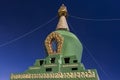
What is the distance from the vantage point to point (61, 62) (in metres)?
39.5

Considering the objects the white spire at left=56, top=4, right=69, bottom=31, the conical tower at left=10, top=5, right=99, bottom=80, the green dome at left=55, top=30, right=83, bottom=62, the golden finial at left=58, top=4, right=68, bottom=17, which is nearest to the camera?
the conical tower at left=10, top=5, right=99, bottom=80

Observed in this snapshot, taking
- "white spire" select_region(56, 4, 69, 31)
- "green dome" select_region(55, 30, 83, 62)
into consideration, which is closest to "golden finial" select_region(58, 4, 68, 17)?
"white spire" select_region(56, 4, 69, 31)

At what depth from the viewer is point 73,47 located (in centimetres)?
4234

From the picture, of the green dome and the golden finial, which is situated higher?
the golden finial

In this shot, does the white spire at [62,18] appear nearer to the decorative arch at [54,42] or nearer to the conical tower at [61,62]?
the conical tower at [61,62]

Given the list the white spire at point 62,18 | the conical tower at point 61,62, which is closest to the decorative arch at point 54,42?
the conical tower at point 61,62

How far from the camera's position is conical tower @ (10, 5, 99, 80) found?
121ft

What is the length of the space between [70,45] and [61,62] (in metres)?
3.99

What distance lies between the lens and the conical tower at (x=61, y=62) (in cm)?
3678

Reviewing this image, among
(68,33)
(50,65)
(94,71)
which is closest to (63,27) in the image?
(68,33)

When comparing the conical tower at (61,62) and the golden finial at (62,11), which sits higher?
the golden finial at (62,11)

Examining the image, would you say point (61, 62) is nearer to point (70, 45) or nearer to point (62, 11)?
point (70, 45)

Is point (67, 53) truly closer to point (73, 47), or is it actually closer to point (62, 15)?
point (73, 47)

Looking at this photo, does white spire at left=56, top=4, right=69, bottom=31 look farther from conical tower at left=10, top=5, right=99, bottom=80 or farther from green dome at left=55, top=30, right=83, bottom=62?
green dome at left=55, top=30, right=83, bottom=62
